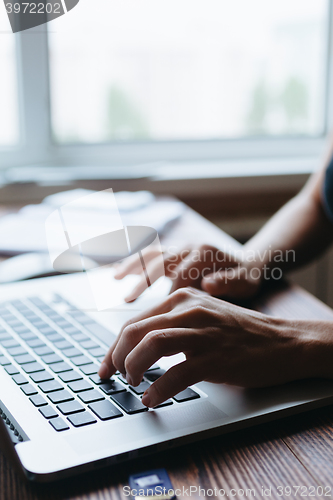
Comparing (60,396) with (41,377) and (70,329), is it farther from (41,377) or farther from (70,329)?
(70,329)

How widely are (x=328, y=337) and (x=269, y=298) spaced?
0.60 ft

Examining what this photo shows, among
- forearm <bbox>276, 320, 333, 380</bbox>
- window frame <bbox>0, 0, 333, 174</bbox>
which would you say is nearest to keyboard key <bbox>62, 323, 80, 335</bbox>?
forearm <bbox>276, 320, 333, 380</bbox>

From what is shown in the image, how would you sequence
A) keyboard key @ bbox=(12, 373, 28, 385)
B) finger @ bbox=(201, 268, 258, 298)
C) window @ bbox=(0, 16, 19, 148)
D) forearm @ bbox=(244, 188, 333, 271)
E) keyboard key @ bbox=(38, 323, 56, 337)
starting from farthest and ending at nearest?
window @ bbox=(0, 16, 19, 148), forearm @ bbox=(244, 188, 333, 271), finger @ bbox=(201, 268, 258, 298), keyboard key @ bbox=(38, 323, 56, 337), keyboard key @ bbox=(12, 373, 28, 385)

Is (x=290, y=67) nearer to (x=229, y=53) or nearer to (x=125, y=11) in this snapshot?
(x=229, y=53)

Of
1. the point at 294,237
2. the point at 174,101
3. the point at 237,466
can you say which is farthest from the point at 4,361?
the point at 174,101

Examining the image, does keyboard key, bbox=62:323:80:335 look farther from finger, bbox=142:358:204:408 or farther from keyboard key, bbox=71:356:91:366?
finger, bbox=142:358:204:408

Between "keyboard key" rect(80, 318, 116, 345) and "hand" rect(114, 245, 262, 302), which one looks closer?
"keyboard key" rect(80, 318, 116, 345)

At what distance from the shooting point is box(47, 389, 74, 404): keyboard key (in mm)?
369

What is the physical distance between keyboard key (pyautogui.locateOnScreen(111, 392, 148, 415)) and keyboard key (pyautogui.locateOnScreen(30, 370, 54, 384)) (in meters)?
0.07

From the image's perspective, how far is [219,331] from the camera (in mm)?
406

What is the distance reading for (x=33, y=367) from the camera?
43 cm

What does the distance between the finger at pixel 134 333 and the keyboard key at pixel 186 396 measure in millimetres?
51

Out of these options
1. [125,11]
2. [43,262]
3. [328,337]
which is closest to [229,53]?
[125,11]

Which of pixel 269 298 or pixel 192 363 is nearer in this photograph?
pixel 192 363
